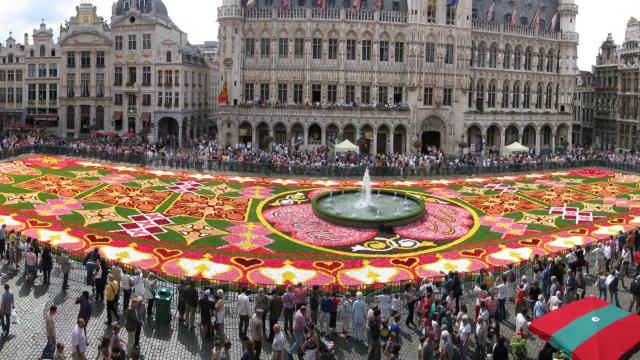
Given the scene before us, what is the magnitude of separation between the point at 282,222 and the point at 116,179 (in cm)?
1908

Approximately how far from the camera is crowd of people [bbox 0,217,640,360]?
19.3m

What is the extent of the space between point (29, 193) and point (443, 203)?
3047 centimetres

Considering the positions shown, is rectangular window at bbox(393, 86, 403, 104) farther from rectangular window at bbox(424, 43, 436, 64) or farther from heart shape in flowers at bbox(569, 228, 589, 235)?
heart shape in flowers at bbox(569, 228, 589, 235)

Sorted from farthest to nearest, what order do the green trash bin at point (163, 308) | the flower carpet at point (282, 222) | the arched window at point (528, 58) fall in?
the arched window at point (528, 58)
the flower carpet at point (282, 222)
the green trash bin at point (163, 308)

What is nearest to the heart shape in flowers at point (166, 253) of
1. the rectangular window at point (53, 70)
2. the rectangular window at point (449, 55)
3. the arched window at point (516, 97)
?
the rectangular window at point (449, 55)

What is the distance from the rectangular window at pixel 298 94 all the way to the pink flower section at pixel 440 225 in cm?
3776

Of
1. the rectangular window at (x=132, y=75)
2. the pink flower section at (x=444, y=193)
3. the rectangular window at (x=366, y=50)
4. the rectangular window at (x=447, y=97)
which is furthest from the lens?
the rectangular window at (x=132, y=75)

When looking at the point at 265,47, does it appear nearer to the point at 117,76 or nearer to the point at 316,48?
the point at 316,48

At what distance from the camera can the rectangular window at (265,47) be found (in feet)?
259

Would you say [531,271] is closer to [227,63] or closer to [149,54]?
[227,63]

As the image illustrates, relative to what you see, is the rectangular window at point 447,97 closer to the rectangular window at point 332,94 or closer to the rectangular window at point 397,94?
the rectangular window at point 397,94

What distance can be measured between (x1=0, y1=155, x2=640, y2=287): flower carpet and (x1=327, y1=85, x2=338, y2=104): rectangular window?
82.2 feet

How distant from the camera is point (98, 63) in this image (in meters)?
85.6

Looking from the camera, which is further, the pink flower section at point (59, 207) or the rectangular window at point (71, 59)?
A: the rectangular window at point (71, 59)
